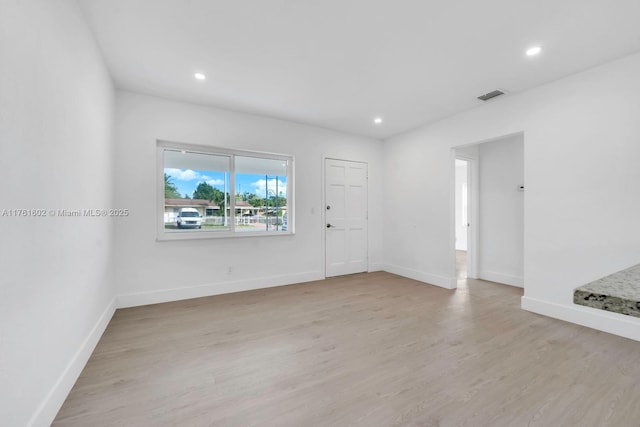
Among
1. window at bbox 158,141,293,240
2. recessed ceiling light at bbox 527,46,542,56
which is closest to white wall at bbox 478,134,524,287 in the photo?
recessed ceiling light at bbox 527,46,542,56

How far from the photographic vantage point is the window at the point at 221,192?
12.1ft

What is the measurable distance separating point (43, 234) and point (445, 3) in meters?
2.95

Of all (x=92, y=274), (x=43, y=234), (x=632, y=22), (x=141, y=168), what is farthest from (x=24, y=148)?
(x=632, y=22)

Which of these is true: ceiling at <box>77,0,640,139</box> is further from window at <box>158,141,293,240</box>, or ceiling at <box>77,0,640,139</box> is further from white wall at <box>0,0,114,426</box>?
window at <box>158,141,293,240</box>

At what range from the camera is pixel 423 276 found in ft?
15.1

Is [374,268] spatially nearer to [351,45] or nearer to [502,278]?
[502,278]

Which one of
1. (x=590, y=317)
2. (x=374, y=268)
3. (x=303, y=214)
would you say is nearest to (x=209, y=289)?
(x=303, y=214)

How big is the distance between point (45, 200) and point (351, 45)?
250 cm

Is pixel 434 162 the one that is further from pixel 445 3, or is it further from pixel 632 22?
pixel 445 3

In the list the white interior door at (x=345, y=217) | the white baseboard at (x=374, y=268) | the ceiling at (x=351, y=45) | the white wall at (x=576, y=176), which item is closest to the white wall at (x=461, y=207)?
the white baseboard at (x=374, y=268)

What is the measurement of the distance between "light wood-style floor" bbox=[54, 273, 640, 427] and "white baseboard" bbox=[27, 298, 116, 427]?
59mm

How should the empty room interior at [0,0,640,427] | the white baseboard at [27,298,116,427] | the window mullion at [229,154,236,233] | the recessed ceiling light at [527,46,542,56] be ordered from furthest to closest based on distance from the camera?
the window mullion at [229,154,236,233] → the recessed ceiling light at [527,46,542,56] → the empty room interior at [0,0,640,427] → the white baseboard at [27,298,116,427]

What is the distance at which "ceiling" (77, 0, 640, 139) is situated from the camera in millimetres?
1979

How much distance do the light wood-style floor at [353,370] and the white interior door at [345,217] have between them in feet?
5.56
